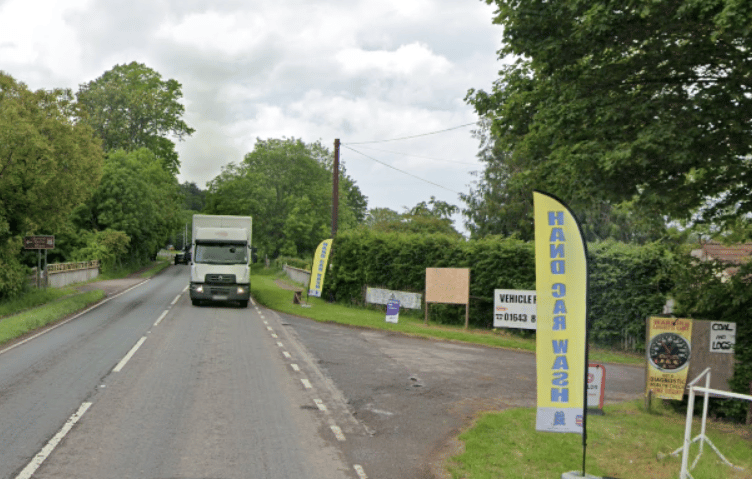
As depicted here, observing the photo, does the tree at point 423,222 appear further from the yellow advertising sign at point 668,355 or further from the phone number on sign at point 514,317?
the yellow advertising sign at point 668,355

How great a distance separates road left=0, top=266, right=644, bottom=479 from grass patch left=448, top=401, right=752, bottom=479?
482 mm

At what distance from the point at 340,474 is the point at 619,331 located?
1384 centimetres

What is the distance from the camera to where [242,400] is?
9930 millimetres

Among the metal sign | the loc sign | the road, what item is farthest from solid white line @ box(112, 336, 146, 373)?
the metal sign

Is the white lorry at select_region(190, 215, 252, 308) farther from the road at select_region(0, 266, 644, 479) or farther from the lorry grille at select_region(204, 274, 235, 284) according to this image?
the road at select_region(0, 266, 644, 479)

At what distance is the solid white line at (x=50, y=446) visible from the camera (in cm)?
639

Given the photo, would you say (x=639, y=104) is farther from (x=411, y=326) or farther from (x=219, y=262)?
(x=219, y=262)

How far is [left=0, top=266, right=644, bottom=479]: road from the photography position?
6996mm

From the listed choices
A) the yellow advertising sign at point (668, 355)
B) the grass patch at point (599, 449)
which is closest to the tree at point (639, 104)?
the yellow advertising sign at point (668, 355)

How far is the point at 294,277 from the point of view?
1933 inches

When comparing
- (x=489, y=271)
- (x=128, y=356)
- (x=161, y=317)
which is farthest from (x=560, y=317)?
(x=161, y=317)

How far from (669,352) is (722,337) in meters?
0.83

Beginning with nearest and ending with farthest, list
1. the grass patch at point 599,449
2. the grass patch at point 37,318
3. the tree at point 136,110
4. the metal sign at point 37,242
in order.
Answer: the grass patch at point 599,449, the grass patch at point 37,318, the metal sign at point 37,242, the tree at point 136,110

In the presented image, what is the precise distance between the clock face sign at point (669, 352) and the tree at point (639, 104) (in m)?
2.28
